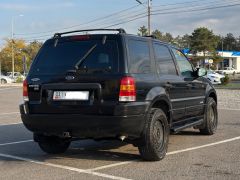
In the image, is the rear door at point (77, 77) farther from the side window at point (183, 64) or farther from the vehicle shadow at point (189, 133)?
the vehicle shadow at point (189, 133)

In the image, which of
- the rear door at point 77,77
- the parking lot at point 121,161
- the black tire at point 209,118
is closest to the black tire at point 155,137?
the parking lot at point 121,161

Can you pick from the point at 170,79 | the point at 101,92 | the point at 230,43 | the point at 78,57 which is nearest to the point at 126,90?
the point at 101,92

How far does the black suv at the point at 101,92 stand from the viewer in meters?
6.52

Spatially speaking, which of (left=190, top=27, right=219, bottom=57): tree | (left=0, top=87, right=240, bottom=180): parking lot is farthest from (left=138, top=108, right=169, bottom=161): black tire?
(left=190, top=27, right=219, bottom=57): tree

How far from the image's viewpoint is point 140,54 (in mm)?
7129

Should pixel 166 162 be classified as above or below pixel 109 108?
below

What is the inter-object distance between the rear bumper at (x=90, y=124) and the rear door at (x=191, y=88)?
1974 millimetres

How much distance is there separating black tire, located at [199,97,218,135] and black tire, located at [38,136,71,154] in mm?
3165

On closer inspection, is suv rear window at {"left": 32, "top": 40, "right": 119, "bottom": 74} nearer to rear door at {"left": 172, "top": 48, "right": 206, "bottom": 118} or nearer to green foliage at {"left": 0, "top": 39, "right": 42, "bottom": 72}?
rear door at {"left": 172, "top": 48, "right": 206, "bottom": 118}

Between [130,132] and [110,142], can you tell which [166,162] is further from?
[110,142]

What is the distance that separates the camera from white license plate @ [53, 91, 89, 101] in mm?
6656

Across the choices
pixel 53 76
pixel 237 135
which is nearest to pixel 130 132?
pixel 53 76

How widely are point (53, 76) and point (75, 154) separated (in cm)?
162

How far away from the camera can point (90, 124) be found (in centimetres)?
655
